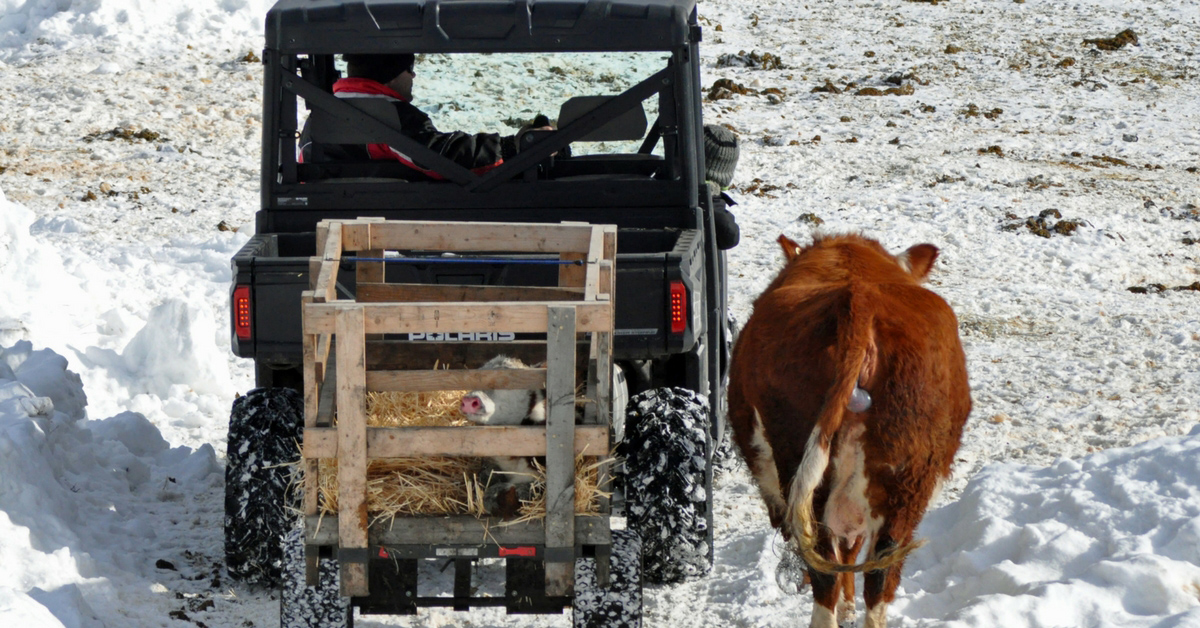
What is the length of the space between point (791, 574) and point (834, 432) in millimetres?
970

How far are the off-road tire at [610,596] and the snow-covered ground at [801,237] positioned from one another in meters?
0.86

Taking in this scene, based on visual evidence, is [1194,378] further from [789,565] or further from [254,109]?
[254,109]

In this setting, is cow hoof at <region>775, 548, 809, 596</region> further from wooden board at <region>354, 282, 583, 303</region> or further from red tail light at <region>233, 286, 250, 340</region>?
red tail light at <region>233, 286, 250, 340</region>

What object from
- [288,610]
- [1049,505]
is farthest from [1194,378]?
[288,610]

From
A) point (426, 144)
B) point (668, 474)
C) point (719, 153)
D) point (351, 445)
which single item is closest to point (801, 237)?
point (719, 153)

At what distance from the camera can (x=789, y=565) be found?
13.5 feet

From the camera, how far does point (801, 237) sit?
10.5 metres

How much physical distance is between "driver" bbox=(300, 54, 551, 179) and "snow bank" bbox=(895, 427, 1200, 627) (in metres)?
2.41

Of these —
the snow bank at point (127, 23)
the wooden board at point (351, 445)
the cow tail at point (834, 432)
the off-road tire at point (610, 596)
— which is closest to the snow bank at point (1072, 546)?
the cow tail at point (834, 432)

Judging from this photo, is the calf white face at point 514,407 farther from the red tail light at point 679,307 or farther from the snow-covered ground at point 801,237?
the snow-covered ground at point 801,237

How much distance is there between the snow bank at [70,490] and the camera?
157 inches

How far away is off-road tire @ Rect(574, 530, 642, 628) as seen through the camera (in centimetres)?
347

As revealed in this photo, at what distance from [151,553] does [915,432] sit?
3045 mm

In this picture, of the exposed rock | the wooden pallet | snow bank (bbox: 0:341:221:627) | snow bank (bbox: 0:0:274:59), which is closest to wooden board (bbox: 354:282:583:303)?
the wooden pallet
